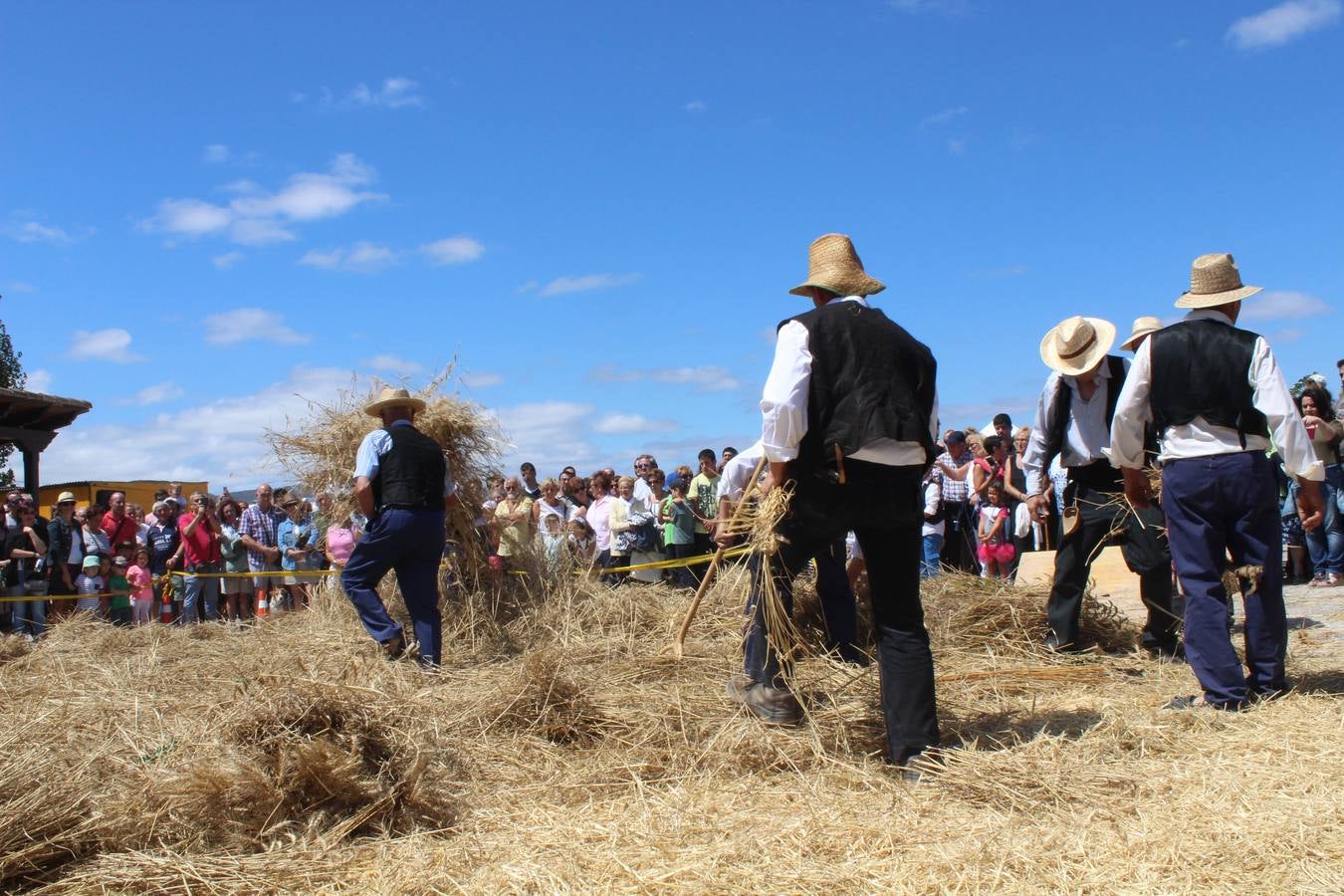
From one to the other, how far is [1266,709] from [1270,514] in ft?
2.67

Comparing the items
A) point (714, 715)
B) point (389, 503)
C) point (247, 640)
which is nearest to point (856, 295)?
point (714, 715)

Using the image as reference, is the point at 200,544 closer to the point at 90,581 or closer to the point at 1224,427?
the point at 90,581

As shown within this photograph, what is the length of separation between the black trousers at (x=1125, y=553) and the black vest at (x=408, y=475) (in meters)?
3.62

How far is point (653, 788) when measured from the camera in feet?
11.9

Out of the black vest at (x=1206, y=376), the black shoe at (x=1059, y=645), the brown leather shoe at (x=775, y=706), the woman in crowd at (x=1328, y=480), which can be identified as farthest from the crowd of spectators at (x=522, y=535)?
the brown leather shoe at (x=775, y=706)

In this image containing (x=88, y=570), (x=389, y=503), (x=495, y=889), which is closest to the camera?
(x=495, y=889)

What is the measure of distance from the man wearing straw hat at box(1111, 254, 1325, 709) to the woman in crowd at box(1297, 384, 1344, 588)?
205 inches

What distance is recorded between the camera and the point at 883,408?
3902 mm

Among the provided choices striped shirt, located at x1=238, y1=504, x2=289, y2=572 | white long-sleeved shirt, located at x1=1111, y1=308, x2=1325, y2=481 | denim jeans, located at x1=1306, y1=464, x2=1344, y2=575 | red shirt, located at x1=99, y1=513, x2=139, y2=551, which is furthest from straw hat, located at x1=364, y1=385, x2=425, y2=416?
denim jeans, located at x1=1306, y1=464, x2=1344, y2=575

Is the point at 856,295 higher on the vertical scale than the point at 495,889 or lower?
higher

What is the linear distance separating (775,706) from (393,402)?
3.64 meters

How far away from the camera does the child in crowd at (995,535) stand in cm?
970

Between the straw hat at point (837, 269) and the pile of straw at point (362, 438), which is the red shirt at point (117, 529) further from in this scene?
the straw hat at point (837, 269)

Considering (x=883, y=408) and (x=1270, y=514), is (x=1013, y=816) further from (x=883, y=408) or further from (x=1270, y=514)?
(x=1270, y=514)
